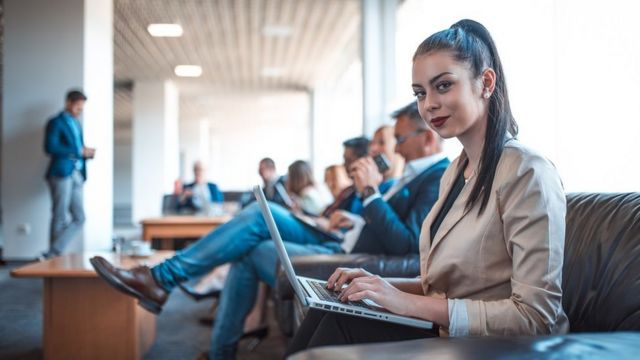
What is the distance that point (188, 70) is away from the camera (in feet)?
33.5

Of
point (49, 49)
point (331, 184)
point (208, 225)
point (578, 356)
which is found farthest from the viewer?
point (49, 49)

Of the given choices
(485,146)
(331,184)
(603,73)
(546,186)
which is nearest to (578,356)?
(546,186)

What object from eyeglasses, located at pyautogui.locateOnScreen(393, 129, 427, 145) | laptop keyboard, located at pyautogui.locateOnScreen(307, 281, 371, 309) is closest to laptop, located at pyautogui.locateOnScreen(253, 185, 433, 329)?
laptop keyboard, located at pyautogui.locateOnScreen(307, 281, 371, 309)

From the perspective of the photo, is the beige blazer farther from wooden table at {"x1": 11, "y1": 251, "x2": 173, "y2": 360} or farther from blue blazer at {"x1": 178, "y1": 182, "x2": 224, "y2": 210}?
blue blazer at {"x1": 178, "y1": 182, "x2": 224, "y2": 210}

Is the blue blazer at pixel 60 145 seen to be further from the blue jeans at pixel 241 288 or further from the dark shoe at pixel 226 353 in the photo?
the dark shoe at pixel 226 353

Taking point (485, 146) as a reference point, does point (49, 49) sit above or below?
above

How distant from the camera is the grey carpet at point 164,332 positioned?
2.57 metres

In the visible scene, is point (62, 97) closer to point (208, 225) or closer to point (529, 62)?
point (208, 225)

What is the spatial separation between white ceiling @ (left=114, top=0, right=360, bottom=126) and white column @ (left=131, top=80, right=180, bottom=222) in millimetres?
346

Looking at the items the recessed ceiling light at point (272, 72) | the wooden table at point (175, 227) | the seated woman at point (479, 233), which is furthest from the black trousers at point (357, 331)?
the recessed ceiling light at point (272, 72)

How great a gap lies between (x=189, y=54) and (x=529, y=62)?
7357 millimetres

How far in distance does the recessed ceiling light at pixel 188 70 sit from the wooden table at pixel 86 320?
8.00 m

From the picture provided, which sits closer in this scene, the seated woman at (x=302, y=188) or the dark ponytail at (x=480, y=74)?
the dark ponytail at (x=480, y=74)

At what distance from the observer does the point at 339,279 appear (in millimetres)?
1205
